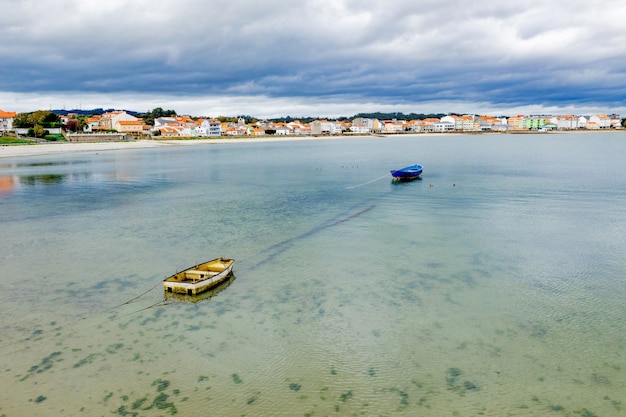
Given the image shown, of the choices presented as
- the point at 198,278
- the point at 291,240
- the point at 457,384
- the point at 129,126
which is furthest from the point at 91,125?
the point at 457,384

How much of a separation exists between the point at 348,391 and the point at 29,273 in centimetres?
1364

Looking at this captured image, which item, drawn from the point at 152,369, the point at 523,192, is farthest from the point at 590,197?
the point at 152,369

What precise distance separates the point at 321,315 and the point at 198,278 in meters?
4.73

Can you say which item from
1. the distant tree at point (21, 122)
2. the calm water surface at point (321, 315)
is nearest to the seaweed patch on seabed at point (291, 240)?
the calm water surface at point (321, 315)

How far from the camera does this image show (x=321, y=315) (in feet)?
41.2

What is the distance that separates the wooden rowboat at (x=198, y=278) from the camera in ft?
45.6

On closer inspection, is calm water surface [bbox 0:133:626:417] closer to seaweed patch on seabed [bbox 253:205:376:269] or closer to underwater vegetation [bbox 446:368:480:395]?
underwater vegetation [bbox 446:368:480:395]

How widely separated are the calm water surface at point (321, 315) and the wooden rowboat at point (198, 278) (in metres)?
0.44

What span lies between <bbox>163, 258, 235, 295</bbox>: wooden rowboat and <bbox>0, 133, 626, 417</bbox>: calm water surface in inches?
17.4

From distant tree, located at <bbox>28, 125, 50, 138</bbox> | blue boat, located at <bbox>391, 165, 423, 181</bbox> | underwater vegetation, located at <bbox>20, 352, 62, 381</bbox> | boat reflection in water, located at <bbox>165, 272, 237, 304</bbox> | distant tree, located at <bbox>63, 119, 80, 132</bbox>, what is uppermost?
distant tree, located at <bbox>63, 119, 80, 132</bbox>

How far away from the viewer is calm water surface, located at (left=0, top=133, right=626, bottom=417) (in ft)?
29.2

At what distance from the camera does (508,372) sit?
31.6ft

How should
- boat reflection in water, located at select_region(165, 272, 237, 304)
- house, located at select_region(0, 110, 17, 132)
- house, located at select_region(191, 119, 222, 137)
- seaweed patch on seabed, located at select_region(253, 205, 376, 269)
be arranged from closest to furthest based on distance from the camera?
boat reflection in water, located at select_region(165, 272, 237, 304)
seaweed patch on seabed, located at select_region(253, 205, 376, 269)
house, located at select_region(0, 110, 17, 132)
house, located at select_region(191, 119, 222, 137)

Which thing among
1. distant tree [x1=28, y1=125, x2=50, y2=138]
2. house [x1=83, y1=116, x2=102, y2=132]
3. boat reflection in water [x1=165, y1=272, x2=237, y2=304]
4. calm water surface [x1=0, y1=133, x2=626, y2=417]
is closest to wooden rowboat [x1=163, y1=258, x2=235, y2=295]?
boat reflection in water [x1=165, y1=272, x2=237, y2=304]
